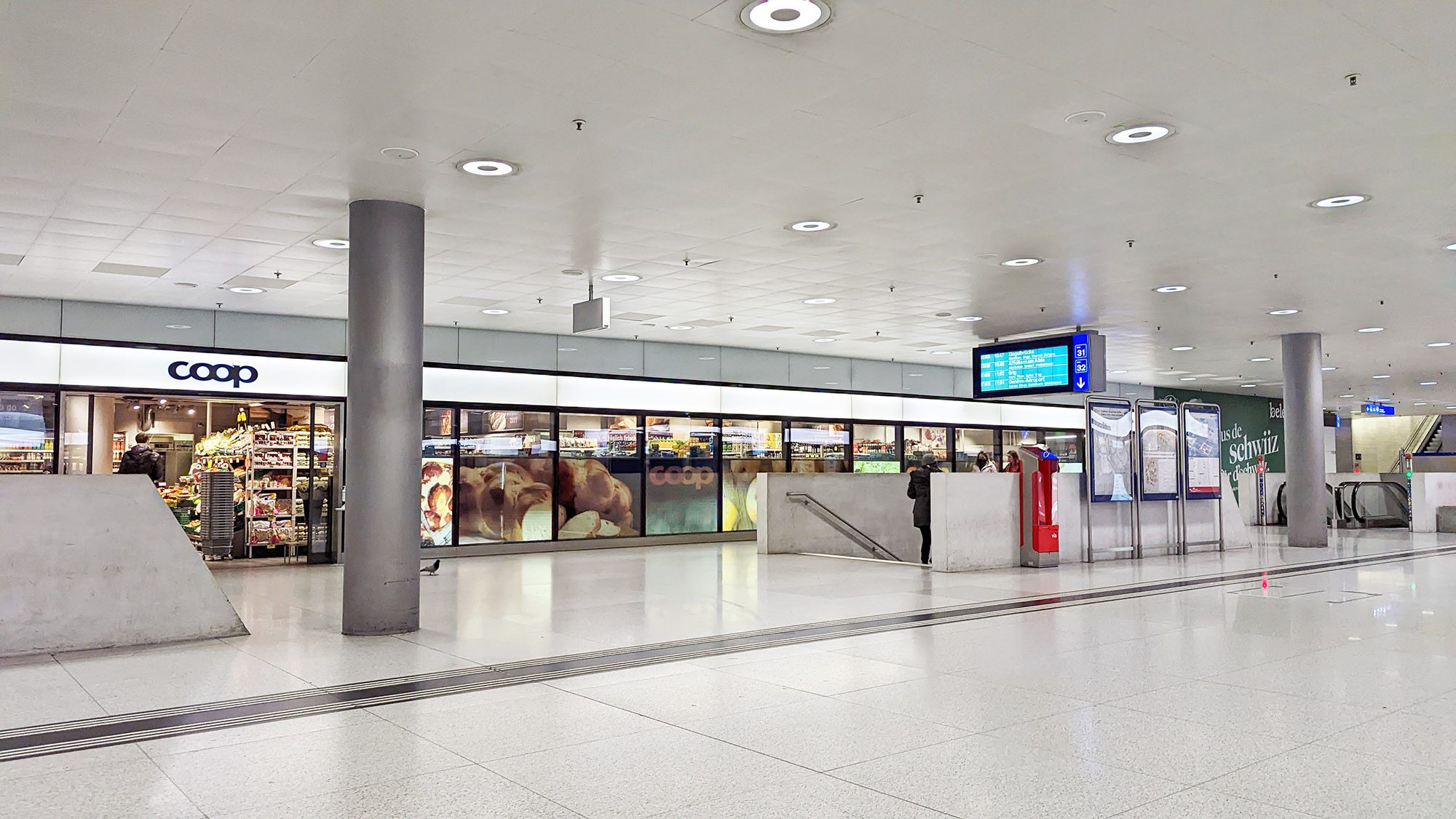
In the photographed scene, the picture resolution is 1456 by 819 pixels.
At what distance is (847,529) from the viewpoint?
666 inches

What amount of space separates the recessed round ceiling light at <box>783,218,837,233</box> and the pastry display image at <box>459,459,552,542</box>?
858 centimetres

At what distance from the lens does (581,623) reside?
28.7ft

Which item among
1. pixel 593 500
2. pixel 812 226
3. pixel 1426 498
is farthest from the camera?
pixel 1426 498

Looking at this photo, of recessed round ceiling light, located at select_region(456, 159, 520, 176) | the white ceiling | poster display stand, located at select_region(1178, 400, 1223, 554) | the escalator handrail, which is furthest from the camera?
the escalator handrail

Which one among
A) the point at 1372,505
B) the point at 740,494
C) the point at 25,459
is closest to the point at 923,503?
the point at 740,494

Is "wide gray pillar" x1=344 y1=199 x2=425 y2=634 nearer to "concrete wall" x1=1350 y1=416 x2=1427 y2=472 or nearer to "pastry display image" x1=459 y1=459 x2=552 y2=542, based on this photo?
"pastry display image" x1=459 y1=459 x2=552 y2=542

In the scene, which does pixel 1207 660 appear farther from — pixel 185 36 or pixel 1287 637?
pixel 185 36

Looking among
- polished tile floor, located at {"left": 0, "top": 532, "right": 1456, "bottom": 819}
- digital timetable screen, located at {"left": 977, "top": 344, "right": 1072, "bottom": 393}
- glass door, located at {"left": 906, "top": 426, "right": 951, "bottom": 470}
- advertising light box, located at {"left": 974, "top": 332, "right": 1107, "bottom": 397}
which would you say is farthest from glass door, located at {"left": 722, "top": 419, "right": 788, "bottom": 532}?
polished tile floor, located at {"left": 0, "top": 532, "right": 1456, "bottom": 819}

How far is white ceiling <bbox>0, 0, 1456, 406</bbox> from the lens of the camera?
207 inches

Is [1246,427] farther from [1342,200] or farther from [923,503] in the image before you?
Result: [1342,200]

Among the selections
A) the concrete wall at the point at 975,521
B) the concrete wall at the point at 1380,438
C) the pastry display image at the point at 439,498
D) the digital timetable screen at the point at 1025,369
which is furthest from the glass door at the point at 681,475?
the concrete wall at the point at 1380,438

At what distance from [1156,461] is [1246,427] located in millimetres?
17038

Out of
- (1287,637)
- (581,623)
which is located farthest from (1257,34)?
(581,623)

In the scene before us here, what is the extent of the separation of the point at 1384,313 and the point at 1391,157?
8667 millimetres
